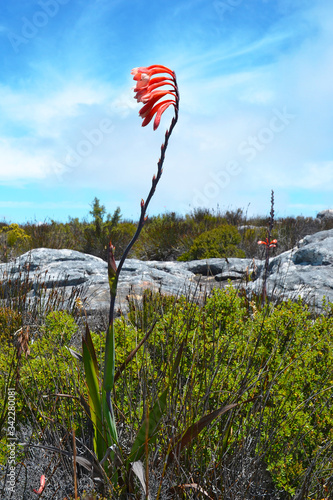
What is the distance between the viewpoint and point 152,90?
146cm

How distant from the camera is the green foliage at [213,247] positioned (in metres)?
9.53

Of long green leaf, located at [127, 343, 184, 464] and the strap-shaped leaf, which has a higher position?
the strap-shaped leaf

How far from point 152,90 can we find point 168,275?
192 inches

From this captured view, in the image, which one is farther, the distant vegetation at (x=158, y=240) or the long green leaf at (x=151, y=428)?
→ the distant vegetation at (x=158, y=240)

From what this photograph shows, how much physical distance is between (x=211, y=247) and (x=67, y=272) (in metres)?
4.41

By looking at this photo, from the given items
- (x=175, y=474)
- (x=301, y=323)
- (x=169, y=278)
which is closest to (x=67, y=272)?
(x=169, y=278)

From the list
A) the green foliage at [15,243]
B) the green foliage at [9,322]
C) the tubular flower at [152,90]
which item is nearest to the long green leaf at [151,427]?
the tubular flower at [152,90]

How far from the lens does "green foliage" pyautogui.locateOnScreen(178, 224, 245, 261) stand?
9.53 meters

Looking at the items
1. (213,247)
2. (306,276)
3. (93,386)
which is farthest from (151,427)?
(213,247)

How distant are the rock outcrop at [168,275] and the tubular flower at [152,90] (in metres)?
2.77

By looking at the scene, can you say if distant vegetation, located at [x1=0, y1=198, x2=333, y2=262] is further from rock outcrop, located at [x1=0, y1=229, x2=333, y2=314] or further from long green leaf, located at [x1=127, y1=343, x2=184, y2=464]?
long green leaf, located at [x1=127, y1=343, x2=184, y2=464]

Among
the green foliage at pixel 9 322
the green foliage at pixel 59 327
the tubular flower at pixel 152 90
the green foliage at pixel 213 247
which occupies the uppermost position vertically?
the tubular flower at pixel 152 90

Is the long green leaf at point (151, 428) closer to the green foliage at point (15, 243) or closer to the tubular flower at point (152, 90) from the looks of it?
the tubular flower at point (152, 90)

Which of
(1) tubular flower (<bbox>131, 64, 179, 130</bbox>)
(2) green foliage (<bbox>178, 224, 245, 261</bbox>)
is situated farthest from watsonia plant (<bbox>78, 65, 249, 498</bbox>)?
(2) green foliage (<bbox>178, 224, 245, 261</bbox>)
